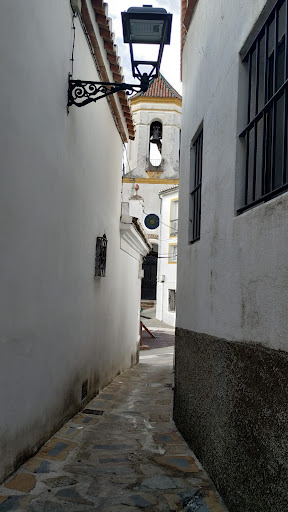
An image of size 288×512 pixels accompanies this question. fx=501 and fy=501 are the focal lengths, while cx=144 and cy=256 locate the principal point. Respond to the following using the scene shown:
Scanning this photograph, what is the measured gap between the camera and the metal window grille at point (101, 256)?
6.89 metres

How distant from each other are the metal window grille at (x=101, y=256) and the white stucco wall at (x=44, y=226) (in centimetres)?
17

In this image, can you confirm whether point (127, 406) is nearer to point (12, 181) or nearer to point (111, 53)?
point (12, 181)

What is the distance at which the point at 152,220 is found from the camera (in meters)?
30.0

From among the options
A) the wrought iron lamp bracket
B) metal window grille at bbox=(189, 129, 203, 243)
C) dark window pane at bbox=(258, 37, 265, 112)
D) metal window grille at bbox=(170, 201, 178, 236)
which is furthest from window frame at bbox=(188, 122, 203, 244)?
metal window grille at bbox=(170, 201, 178, 236)

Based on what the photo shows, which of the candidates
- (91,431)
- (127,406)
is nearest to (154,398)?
(127,406)

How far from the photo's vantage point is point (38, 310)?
161 inches

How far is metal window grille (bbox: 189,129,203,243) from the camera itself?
5254 mm

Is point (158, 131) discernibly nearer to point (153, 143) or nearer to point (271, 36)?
point (153, 143)

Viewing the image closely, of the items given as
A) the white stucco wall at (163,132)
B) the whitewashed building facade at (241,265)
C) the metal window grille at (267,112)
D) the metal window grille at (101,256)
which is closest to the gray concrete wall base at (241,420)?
the whitewashed building facade at (241,265)

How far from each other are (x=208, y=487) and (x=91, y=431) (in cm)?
181

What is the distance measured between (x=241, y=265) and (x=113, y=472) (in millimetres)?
1948

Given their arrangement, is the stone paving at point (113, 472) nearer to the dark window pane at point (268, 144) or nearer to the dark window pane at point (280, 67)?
the dark window pane at point (268, 144)

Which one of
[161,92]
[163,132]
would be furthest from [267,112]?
[161,92]

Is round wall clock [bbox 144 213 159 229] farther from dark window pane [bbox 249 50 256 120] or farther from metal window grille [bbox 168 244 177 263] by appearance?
dark window pane [bbox 249 50 256 120]
